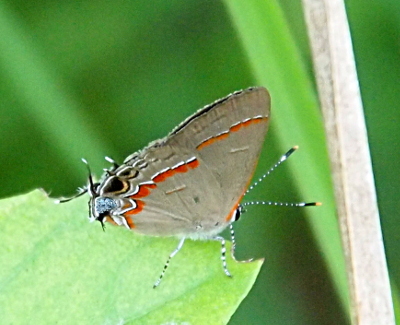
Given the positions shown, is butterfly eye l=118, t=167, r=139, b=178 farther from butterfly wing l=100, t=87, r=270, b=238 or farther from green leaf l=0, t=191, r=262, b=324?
green leaf l=0, t=191, r=262, b=324

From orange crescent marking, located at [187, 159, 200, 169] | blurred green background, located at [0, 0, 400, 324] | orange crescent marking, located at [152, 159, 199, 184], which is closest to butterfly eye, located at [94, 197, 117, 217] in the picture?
orange crescent marking, located at [152, 159, 199, 184]

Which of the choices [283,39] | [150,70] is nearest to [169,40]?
[150,70]

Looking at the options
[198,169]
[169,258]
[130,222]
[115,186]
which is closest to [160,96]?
[198,169]

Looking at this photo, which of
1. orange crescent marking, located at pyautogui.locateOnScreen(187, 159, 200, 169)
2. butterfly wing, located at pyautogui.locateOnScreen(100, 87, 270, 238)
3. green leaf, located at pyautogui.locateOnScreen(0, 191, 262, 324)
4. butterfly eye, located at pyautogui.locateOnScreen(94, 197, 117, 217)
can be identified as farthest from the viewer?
orange crescent marking, located at pyautogui.locateOnScreen(187, 159, 200, 169)

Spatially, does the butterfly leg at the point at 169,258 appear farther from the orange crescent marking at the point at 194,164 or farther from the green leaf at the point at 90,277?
the orange crescent marking at the point at 194,164

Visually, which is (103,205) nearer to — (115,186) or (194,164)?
(115,186)

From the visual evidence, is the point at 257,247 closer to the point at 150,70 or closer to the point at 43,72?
the point at 150,70
